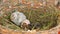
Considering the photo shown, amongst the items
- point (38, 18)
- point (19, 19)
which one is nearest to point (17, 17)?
point (19, 19)

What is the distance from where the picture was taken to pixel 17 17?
2.00 metres

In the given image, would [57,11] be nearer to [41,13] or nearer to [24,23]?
[41,13]

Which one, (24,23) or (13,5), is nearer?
(24,23)

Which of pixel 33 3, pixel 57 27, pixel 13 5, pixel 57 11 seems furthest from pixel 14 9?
pixel 57 27

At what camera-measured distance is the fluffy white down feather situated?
6.51 ft

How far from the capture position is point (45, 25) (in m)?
1.96

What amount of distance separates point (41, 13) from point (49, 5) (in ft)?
0.48

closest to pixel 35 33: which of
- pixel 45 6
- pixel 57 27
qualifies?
pixel 57 27

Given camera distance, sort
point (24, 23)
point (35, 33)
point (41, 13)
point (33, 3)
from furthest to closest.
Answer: point (33, 3) < point (41, 13) < point (24, 23) < point (35, 33)

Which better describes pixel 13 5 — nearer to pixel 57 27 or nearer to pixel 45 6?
pixel 45 6

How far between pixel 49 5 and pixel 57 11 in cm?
18

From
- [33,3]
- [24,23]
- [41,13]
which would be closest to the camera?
[24,23]

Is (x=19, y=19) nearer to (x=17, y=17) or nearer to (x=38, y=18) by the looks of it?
(x=17, y=17)

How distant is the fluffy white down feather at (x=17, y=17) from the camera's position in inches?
78.1
